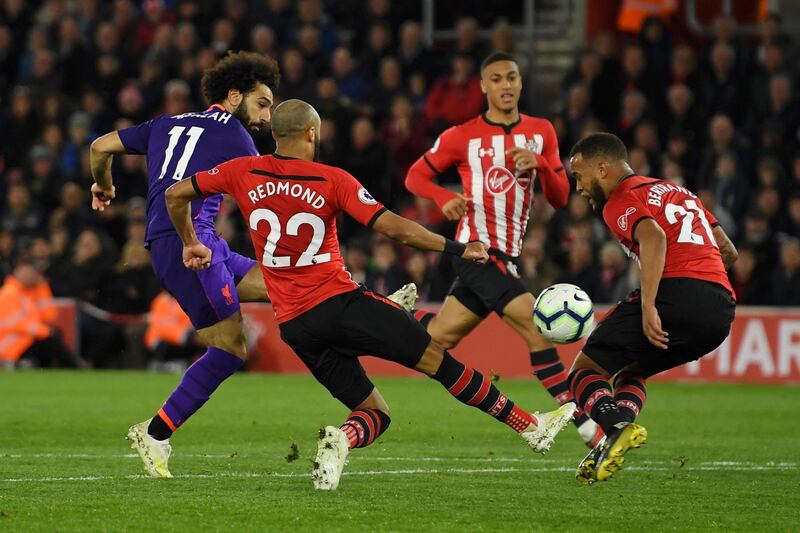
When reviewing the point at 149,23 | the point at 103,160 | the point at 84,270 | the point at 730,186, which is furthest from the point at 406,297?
the point at 149,23

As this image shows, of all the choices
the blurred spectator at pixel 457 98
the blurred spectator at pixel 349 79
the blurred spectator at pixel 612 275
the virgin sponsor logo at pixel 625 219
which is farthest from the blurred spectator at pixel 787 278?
the virgin sponsor logo at pixel 625 219

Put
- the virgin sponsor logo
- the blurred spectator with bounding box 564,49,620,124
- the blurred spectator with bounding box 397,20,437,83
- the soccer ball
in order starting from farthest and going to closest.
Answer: the blurred spectator with bounding box 397,20,437,83 < the blurred spectator with bounding box 564,49,620,124 < the soccer ball < the virgin sponsor logo

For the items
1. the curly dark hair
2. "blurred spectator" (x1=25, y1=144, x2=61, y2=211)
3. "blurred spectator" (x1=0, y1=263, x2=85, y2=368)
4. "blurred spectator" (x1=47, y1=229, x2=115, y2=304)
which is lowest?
"blurred spectator" (x1=0, y1=263, x2=85, y2=368)

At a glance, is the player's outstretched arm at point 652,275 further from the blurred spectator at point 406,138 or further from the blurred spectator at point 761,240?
the blurred spectator at point 406,138

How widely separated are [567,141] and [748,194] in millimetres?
2193

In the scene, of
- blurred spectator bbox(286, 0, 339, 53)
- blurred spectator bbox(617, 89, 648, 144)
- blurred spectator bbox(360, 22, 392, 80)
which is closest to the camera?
blurred spectator bbox(617, 89, 648, 144)

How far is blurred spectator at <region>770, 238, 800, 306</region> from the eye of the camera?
1577 centimetres

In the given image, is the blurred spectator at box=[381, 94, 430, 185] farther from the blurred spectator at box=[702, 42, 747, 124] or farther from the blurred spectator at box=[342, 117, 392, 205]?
the blurred spectator at box=[702, 42, 747, 124]

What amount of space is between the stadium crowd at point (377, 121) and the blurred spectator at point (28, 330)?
1.26 feet

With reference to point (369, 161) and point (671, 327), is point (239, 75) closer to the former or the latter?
point (671, 327)

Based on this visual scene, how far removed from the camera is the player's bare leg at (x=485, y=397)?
765 cm

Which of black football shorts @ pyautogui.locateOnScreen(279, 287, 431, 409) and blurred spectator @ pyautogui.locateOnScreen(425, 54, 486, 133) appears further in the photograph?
blurred spectator @ pyautogui.locateOnScreen(425, 54, 486, 133)

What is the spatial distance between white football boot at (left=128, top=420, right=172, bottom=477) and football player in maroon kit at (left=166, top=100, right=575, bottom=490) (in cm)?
97

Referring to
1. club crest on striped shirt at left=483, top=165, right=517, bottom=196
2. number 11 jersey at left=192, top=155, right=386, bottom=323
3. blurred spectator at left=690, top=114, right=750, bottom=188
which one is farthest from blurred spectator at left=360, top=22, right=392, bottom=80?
number 11 jersey at left=192, top=155, right=386, bottom=323
